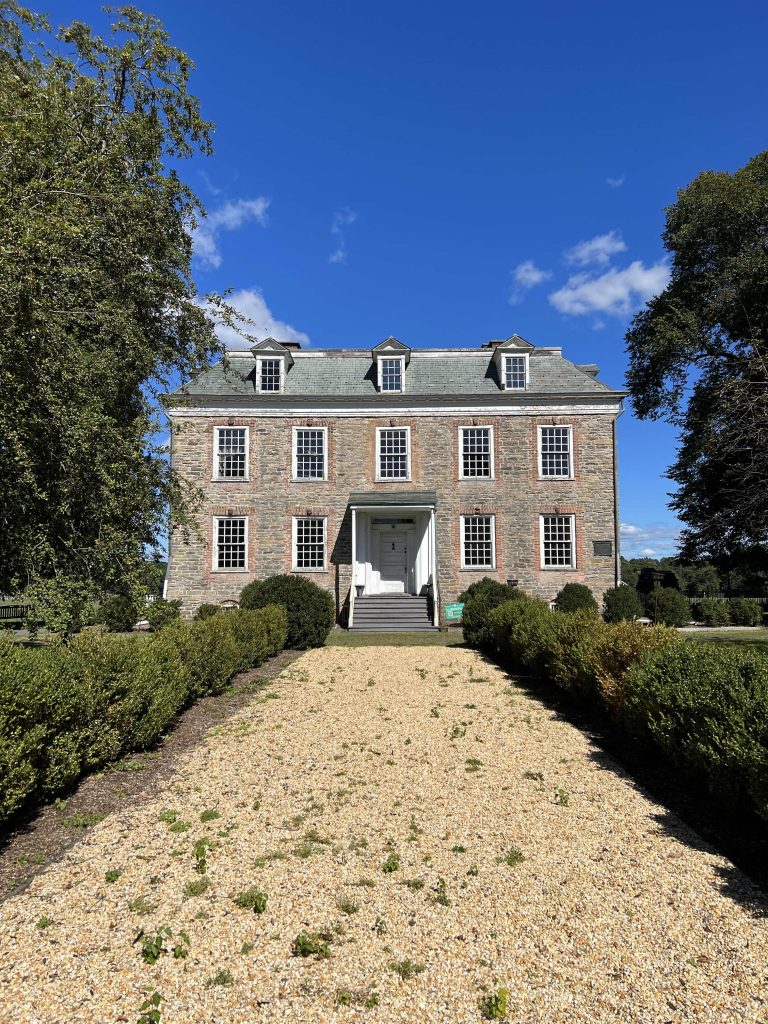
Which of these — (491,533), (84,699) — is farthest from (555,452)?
(84,699)

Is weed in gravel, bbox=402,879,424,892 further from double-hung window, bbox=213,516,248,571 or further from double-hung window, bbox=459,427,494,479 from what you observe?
double-hung window, bbox=459,427,494,479

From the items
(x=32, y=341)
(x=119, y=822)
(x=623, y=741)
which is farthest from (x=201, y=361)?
(x=623, y=741)

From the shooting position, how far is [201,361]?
1348 cm

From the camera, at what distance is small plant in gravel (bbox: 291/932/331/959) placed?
3.04 m

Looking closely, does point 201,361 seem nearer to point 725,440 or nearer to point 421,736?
point 421,736

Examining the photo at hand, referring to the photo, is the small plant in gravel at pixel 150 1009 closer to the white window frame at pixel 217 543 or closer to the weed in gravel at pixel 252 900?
the weed in gravel at pixel 252 900

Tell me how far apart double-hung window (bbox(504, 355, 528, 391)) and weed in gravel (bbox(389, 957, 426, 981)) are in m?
21.0

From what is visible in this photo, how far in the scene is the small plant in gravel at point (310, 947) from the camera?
3039mm

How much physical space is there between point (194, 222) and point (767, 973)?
14.9 m

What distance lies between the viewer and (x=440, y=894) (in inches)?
142

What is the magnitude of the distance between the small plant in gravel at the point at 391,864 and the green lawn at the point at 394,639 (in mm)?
11491

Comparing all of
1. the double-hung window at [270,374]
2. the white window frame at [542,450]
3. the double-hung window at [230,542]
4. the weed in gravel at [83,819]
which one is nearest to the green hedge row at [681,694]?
the weed in gravel at [83,819]

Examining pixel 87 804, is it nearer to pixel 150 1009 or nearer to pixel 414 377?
pixel 150 1009

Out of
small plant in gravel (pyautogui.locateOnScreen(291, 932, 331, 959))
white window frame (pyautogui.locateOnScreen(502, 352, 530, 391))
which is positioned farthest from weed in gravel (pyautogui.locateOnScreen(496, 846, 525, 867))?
→ white window frame (pyautogui.locateOnScreen(502, 352, 530, 391))
